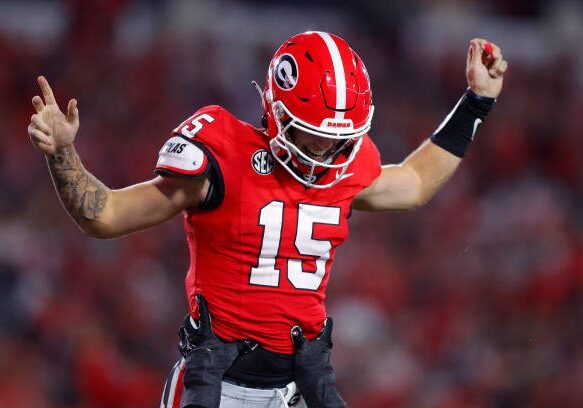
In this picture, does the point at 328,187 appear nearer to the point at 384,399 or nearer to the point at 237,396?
the point at 237,396

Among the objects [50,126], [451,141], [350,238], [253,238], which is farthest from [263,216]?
[350,238]

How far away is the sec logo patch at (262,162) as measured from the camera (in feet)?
8.95

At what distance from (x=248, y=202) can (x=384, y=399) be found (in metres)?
3.20

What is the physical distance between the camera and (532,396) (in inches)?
226

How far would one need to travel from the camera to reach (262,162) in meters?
2.74

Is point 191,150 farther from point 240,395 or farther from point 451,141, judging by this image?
point 451,141

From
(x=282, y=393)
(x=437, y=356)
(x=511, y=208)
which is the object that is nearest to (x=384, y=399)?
(x=437, y=356)

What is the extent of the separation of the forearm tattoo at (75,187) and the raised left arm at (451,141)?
2.94ft

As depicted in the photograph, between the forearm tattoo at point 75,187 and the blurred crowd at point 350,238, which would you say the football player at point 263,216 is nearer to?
the forearm tattoo at point 75,187

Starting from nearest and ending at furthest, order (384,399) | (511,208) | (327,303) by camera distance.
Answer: (384,399) → (327,303) → (511,208)

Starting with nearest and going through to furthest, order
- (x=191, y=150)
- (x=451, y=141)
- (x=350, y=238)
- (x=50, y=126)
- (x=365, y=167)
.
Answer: (x=50, y=126) → (x=191, y=150) → (x=365, y=167) → (x=451, y=141) → (x=350, y=238)

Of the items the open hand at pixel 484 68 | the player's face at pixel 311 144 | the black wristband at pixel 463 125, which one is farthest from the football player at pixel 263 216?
the open hand at pixel 484 68

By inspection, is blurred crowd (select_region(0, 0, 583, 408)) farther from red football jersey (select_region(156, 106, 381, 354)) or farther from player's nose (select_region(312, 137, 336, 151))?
player's nose (select_region(312, 137, 336, 151))

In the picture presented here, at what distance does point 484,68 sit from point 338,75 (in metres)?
0.73
